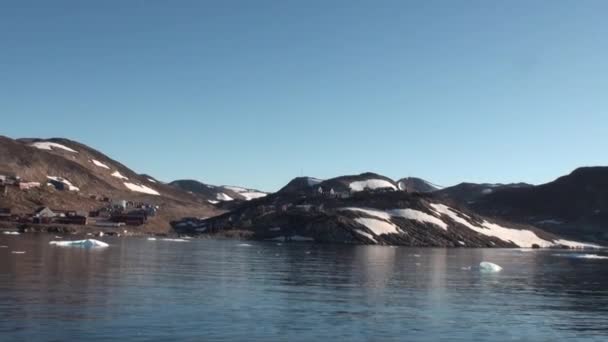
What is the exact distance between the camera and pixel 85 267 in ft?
234

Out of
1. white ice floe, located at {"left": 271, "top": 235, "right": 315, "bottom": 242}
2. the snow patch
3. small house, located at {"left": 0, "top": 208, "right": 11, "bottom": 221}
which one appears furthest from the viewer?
the snow patch

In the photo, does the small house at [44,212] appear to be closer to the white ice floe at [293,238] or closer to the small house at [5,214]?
the small house at [5,214]

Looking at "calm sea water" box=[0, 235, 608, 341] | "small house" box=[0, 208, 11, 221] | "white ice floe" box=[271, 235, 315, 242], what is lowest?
"calm sea water" box=[0, 235, 608, 341]

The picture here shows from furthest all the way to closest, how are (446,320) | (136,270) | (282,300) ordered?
(136,270) → (282,300) → (446,320)

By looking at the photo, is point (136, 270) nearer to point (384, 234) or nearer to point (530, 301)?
point (530, 301)

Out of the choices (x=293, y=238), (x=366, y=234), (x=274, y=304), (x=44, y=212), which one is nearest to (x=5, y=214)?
(x=44, y=212)

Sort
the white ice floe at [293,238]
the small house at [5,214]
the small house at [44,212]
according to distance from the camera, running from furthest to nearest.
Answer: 1. the white ice floe at [293,238]
2. the small house at [44,212]
3. the small house at [5,214]

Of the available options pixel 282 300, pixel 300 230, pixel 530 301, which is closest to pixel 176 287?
pixel 282 300

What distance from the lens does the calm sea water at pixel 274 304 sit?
38062mm

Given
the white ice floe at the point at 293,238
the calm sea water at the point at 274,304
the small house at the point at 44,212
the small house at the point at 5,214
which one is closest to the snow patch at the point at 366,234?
the white ice floe at the point at 293,238

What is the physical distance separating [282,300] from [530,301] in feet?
→ 72.7

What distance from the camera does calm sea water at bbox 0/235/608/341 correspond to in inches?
1499

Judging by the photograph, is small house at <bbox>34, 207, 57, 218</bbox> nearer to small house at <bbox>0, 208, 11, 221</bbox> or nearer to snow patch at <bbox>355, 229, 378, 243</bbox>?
small house at <bbox>0, 208, 11, 221</bbox>

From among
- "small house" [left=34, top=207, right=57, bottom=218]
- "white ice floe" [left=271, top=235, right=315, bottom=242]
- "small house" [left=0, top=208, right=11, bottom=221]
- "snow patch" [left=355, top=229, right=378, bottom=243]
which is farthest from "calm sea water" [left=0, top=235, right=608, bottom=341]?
"snow patch" [left=355, top=229, right=378, bottom=243]
